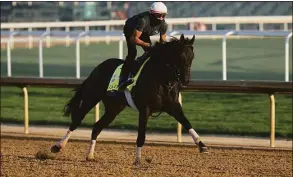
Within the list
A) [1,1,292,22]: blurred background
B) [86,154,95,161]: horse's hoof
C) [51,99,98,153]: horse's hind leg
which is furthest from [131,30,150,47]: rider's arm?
[1,1,292,22]: blurred background

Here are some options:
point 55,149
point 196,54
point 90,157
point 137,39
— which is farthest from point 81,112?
point 196,54

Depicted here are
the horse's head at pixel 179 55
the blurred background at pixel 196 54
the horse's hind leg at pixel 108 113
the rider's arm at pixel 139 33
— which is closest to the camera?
the horse's head at pixel 179 55

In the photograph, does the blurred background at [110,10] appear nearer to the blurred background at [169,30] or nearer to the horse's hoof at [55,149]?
the blurred background at [169,30]

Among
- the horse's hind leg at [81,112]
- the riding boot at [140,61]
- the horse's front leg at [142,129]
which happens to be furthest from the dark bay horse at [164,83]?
the horse's hind leg at [81,112]

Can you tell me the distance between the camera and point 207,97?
17766mm

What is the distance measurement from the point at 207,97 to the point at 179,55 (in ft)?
26.8

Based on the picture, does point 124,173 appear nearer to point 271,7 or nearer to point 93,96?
point 93,96

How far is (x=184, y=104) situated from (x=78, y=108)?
5.92 meters

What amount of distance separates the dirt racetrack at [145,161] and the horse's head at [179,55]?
1.08 metres

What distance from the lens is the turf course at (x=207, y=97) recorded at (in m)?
14.6

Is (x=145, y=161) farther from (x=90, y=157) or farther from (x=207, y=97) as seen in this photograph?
(x=207, y=97)

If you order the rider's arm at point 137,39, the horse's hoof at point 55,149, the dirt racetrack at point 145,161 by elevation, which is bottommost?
the dirt racetrack at point 145,161

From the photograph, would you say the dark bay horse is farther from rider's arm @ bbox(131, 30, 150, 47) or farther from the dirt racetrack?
the dirt racetrack

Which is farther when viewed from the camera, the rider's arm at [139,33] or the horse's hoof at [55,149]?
the horse's hoof at [55,149]
